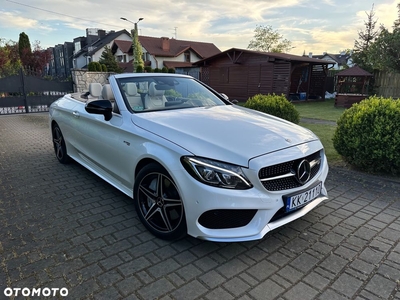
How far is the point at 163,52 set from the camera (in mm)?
36500

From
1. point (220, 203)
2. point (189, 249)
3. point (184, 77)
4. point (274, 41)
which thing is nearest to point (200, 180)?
point (220, 203)

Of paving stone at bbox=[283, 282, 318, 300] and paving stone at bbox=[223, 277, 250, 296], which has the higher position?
paving stone at bbox=[283, 282, 318, 300]

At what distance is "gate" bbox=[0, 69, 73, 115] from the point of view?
40.9 ft

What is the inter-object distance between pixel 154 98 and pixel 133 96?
262 millimetres

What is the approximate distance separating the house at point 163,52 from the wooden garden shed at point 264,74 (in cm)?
1606

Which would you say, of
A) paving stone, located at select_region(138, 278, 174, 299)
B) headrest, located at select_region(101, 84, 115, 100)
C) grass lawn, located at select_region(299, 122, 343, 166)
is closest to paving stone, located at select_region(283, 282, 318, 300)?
paving stone, located at select_region(138, 278, 174, 299)

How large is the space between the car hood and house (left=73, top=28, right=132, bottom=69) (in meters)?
43.3

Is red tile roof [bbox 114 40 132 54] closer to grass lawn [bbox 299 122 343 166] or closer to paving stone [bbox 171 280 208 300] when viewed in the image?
grass lawn [bbox 299 122 343 166]

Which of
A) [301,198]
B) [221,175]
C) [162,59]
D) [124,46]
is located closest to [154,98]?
[221,175]

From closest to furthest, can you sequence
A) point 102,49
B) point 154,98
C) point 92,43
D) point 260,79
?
point 154,98 → point 260,79 → point 102,49 → point 92,43

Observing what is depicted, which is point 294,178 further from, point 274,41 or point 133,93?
point 274,41

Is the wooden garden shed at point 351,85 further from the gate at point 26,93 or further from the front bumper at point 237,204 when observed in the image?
the gate at point 26,93

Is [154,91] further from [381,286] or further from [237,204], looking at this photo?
[381,286]

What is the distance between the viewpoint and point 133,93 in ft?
11.1
